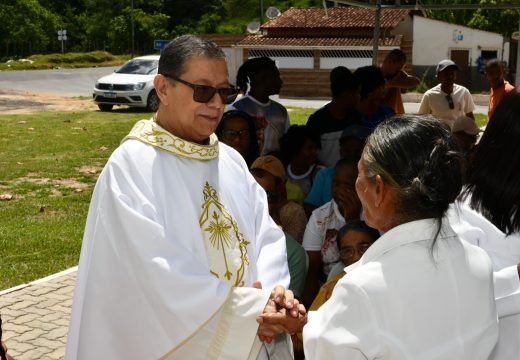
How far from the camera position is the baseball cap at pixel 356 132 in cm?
641

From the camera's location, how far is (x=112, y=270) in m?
2.94

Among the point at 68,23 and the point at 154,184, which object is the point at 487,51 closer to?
the point at 154,184

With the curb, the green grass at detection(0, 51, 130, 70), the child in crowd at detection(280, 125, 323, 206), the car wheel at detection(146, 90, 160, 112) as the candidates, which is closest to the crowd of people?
the child in crowd at detection(280, 125, 323, 206)

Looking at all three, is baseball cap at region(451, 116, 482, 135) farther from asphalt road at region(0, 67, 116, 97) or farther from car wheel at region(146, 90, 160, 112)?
asphalt road at region(0, 67, 116, 97)

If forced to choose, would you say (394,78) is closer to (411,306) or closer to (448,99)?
(448,99)

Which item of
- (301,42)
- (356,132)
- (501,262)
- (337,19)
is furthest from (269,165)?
(337,19)

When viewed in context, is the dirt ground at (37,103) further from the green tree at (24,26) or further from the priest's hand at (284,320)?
the green tree at (24,26)

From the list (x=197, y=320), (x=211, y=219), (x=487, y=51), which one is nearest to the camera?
(x=197, y=320)

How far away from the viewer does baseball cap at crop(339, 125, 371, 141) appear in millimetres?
6406

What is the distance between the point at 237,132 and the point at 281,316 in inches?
121

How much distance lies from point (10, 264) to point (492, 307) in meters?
5.79

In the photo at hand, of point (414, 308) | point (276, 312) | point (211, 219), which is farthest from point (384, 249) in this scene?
point (211, 219)

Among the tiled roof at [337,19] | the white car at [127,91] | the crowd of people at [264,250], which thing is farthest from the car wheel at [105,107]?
the crowd of people at [264,250]

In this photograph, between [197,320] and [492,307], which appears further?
[197,320]
